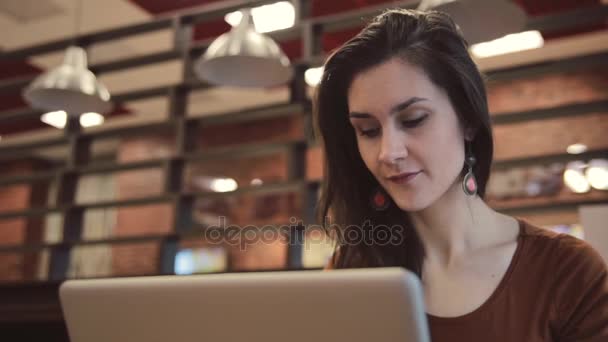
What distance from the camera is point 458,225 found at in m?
1.10

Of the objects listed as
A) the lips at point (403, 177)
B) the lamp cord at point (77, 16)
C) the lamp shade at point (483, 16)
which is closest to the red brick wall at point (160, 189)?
the lamp cord at point (77, 16)

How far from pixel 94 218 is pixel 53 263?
547 cm

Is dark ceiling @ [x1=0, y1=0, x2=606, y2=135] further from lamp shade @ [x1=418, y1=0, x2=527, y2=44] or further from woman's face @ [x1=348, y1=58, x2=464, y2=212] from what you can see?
woman's face @ [x1=348, y1=58, x2=464, y2=212]

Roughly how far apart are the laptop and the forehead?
0.48 metres

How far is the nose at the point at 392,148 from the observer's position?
3.23 ft

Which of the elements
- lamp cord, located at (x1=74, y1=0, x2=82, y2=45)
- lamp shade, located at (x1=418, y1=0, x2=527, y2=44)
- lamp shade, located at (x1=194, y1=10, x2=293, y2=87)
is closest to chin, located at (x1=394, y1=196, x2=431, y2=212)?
lamp shade, located at (x1=418, y1=0, x2=527, y2=44)

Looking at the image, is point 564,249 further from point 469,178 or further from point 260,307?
point 260,307

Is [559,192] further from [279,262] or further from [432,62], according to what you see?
[432,62]

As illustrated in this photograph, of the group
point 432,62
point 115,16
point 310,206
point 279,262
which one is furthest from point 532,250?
point 279,262

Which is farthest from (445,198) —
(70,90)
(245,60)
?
(70,90)

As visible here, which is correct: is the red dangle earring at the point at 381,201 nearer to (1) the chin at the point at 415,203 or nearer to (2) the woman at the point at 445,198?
(2) the woman at the point at 445,198

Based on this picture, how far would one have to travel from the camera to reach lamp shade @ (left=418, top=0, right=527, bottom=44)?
218 cm

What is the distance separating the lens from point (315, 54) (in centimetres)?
340

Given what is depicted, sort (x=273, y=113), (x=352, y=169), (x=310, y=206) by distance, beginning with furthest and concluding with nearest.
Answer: (x=273, y=113), (x=310, y=206), (x=352, y=169)
